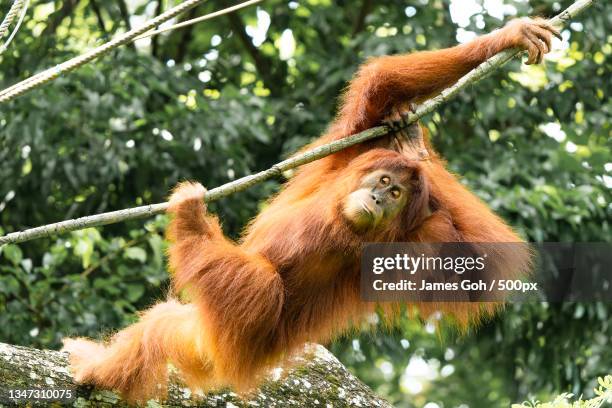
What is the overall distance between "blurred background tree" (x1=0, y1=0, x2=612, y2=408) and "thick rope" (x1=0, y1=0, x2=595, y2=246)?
2.36 metres

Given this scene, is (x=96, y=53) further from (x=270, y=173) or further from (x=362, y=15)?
(x=362, y=15)

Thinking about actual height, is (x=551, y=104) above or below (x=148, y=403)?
below

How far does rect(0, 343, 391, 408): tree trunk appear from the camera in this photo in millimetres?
4102

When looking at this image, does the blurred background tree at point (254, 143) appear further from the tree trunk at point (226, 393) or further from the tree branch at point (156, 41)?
the tree trunk at point (226, 393)

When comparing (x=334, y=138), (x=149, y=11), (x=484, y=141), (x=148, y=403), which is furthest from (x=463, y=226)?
(x=149, y=11)

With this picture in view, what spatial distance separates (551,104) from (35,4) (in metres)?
4.18

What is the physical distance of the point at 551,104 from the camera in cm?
776

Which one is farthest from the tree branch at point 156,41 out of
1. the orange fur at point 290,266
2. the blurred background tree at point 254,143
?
the orange fur at point 290,266

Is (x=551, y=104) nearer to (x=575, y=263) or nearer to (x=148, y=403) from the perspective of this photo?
(x=575, y=263)

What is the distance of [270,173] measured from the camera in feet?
13.0

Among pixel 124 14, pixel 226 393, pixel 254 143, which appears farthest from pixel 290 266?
pixel 124 14

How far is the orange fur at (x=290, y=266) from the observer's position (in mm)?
4430

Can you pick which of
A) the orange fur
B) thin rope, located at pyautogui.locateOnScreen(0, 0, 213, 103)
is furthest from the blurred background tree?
thin rope, located at pyautogui.locateOnScreen(0, 0, 213, 103)

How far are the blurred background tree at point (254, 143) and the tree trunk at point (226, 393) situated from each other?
1821 mm
